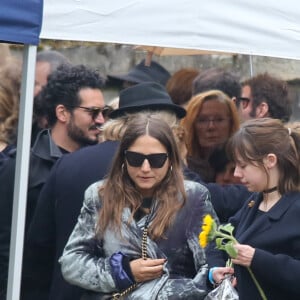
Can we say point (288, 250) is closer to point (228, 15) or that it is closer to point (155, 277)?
point (155, 277)

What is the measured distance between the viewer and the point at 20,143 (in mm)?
4238

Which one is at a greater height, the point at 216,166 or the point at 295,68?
the point at 295,68

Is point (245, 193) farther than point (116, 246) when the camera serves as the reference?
Yes

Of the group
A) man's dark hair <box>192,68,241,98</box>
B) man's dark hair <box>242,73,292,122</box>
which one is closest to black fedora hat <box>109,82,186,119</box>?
man's dark hair <box>242,73,292,122</box>

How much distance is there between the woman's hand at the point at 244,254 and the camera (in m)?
3.94

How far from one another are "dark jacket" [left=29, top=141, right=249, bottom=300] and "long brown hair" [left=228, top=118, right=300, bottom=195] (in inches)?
17.1

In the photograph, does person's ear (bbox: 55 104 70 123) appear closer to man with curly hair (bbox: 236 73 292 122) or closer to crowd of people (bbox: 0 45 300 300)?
crowd of people (bbox: 0 45 300 300)

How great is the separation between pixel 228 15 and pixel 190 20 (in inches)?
6.5

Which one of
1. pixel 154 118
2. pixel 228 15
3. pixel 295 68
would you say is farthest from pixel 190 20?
pixel 295 68

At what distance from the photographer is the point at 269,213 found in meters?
4.07

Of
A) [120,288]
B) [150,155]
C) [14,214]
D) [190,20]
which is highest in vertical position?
[190,20]

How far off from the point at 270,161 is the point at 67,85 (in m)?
1.66

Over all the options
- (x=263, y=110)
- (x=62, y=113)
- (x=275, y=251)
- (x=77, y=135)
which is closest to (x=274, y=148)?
(x=275, y=251)

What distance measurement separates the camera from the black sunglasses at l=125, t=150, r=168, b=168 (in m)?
4.19
